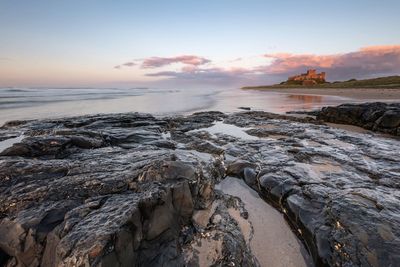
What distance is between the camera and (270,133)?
7.29 metres

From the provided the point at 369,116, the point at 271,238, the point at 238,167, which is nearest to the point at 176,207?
the point at 271,238

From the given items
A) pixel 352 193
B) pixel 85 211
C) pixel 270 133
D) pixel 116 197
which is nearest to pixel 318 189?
pixel 352 193

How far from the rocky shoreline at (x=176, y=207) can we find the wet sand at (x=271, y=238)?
0.10 metres

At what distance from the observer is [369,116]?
28.2 feet

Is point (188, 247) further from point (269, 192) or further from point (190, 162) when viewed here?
point (269, 192)

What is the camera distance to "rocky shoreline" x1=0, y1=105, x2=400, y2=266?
2.02 meters

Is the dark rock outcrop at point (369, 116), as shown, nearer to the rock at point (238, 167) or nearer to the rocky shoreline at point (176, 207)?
the rocky shoreline at point (176, 207)

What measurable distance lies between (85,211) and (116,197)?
349 millimetres

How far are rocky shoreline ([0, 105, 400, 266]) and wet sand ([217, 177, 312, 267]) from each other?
96 mm

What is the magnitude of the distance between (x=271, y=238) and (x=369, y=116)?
333 inches

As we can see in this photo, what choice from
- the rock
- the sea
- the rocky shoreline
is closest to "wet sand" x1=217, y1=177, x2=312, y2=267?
the rocky shoreline

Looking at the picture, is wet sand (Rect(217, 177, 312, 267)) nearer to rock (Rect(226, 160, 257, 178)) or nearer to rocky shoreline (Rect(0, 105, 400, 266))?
rocky shoreline (Rect(0, 105, 400, 266))

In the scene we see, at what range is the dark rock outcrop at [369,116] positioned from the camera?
753 cm

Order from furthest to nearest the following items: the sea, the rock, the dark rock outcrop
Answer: the sea
the dark rock outcrop
the rock
